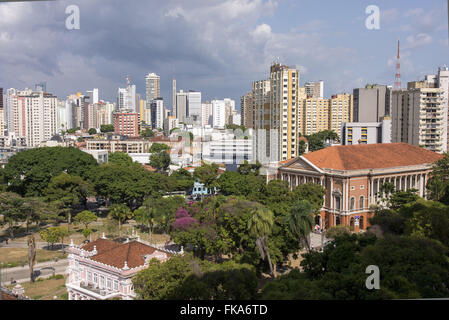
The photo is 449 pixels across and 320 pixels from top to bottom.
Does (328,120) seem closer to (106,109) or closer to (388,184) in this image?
(388,184)

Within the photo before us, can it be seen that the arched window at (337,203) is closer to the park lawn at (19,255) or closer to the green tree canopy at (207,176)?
the green tree canopy at (207,176)

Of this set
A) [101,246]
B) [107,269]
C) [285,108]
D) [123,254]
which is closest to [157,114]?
[285,108]

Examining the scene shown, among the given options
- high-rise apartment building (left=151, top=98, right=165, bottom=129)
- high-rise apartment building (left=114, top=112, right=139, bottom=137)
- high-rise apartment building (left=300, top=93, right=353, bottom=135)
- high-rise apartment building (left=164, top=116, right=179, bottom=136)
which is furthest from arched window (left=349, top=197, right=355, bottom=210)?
high-rise apartment building (left=151, top=98, right=165, bottom=129)

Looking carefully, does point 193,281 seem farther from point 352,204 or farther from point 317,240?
point 352,204

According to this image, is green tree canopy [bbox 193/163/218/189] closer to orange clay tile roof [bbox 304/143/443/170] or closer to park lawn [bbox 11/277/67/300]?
orange clay tile roof [bbox 304/143/443/170]

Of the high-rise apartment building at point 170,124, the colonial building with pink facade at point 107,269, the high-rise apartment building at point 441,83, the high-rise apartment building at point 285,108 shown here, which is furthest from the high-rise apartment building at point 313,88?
the colonial building with pink facade at point 107,269
